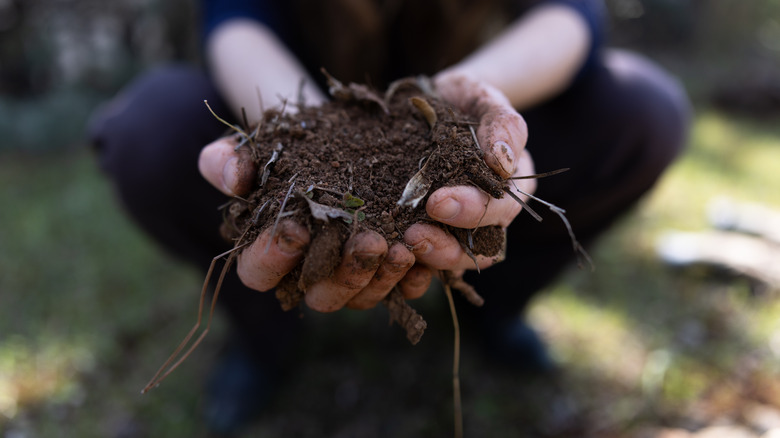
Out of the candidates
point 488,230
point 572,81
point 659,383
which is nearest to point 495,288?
point 659,383

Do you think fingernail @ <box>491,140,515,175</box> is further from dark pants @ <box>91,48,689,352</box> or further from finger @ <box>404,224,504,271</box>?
dark pants @ <box>91,48,689,352</box>

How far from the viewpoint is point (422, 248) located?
3.24 ft

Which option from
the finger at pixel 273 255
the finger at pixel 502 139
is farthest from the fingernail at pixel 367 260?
the finger at pixel 502 139

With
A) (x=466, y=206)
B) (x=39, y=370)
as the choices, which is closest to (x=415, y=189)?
(x=466, y=206)

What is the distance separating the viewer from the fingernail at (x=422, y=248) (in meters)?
0.98

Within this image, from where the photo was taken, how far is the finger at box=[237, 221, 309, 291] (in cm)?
93

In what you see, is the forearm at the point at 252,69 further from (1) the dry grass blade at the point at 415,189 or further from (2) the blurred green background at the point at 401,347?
(2) the blurred green background at the point at 401,347

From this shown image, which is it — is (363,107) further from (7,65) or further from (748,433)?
(7,65)

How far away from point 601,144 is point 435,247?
37.0 inches

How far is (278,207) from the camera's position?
0.98 m

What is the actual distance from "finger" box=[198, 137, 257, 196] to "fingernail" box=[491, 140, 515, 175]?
51 centimetres

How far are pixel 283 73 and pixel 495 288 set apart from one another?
116cm

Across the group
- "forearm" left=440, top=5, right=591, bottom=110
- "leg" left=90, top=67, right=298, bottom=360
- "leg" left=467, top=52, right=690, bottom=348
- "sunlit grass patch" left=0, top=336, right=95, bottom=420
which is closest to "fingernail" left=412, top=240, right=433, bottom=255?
"forearm" left=440, top=5, right=591, bottom=110

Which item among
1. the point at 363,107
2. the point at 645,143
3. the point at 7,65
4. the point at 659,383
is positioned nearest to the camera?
the point at 363,107
